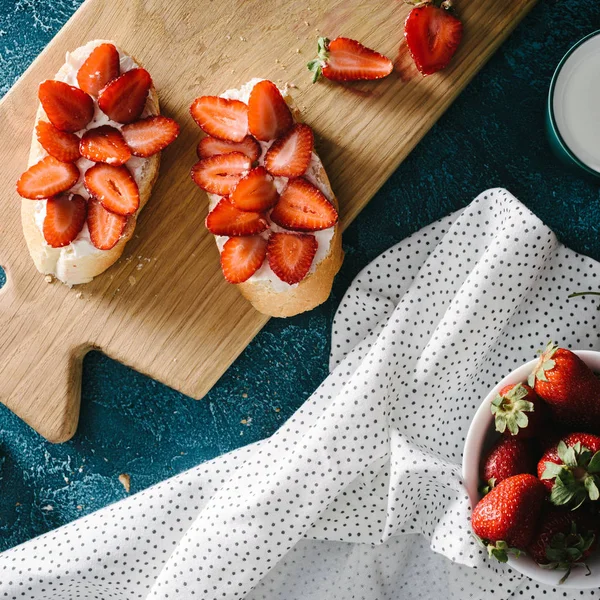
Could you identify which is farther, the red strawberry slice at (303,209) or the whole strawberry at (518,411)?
the red strawberry slice at (303,209)

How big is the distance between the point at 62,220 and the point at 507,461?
3.47 feet

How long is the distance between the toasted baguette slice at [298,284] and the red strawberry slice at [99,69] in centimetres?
25

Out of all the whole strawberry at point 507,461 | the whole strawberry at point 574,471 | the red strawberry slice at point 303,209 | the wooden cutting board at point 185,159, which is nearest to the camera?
the whole strawberry at point 574,471

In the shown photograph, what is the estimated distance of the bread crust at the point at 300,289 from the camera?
5.59 feet

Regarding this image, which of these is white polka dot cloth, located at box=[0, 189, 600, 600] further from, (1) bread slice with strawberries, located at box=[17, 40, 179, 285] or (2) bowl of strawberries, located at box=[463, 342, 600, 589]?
(1) bread slice with strawberries, located at box=[17, 40, 179, 285]

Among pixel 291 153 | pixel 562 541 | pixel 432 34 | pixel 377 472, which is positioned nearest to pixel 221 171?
pixel 291 153

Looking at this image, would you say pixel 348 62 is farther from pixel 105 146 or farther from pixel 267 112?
pixel 105 146

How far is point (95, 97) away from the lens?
171 centimetres

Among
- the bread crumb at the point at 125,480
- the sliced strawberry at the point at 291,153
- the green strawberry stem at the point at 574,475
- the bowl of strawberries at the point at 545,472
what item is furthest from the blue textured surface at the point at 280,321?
the green strawberry stem at the point at 574,475

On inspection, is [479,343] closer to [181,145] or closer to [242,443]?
[242,443]

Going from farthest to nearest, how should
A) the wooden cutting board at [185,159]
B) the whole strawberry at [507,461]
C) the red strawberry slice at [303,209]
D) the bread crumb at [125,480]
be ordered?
the bread crumb at [125,480], the wooden cutting board at [185,159], the red strawberry slice at [303,209], the whole strawberry at [507,461]

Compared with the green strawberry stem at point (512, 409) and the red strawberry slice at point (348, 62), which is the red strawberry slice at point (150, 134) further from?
the green strawberry stem at point (512, 409)

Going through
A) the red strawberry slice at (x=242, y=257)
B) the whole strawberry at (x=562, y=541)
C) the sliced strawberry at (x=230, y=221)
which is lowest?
the whole strawberry at (x=562, y=541)

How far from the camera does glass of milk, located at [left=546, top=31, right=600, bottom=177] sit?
172cm
